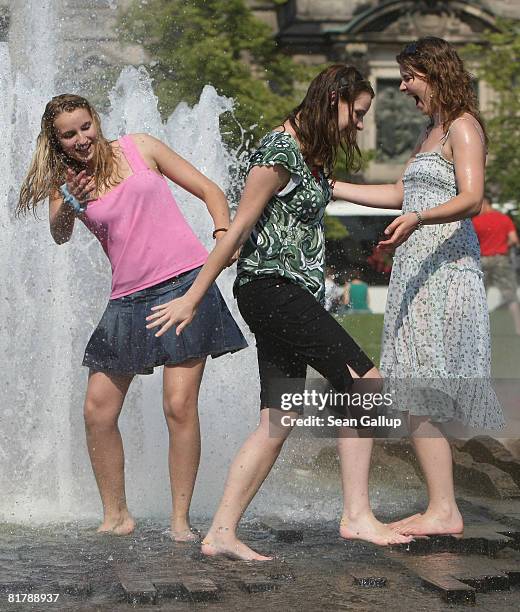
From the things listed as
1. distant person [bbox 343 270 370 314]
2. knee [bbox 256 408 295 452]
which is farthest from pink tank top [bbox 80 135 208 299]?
distant person [bbox 343 270 370 314]

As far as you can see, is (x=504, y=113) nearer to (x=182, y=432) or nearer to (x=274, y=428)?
(x=182, y=432)

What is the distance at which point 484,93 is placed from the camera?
38781 millimetres

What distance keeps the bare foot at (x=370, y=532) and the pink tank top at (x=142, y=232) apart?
968 millimetres

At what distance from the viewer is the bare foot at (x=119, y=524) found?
4.84 meters

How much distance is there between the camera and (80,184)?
4.70 meters

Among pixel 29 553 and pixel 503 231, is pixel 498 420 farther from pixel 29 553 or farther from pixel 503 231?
pixel 503 231

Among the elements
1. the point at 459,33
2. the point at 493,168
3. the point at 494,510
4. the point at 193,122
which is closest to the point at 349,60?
the point at 459,33

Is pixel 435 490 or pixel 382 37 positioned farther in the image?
pixel 382 37

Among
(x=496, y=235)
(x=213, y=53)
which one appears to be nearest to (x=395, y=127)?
(x=213, y=53)

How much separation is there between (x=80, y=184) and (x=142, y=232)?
0.26 meters

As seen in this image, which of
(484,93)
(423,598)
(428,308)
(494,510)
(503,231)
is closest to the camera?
(423,598)

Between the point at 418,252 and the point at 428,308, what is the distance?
19cm

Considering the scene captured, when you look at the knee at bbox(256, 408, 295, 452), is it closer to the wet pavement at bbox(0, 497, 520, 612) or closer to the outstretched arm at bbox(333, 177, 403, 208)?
the wet pavement at bbox(0, 497, 520, 612)

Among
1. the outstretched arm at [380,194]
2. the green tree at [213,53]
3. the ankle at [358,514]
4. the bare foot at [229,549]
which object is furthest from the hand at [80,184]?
the green tree at [213,53]
